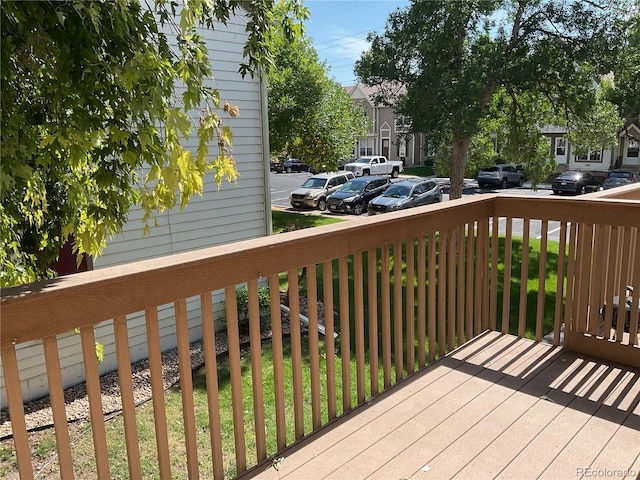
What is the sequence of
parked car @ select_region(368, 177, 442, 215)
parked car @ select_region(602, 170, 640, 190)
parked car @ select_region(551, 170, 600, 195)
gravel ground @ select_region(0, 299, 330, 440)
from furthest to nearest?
parked car @ select_region(551, 170, 600, 195) < parked car @ select_region(602, 170, 640, 190) < parked car @ select_region(368, 177, 442, 215) < gravel ground @ select_region(0, 299, 330, 440)

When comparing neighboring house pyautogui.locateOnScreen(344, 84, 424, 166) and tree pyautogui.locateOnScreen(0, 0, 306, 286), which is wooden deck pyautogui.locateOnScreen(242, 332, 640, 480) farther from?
neighboring house pyautogui.locateOnScreen(344, 84, 424, 166)

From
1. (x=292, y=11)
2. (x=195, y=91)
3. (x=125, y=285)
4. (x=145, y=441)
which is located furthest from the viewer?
(x=145, y=441)

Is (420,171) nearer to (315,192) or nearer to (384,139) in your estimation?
(384,139)

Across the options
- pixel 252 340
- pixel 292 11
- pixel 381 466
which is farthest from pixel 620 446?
pixel 292 11

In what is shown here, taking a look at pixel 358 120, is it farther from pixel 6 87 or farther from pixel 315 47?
pixel 6 87

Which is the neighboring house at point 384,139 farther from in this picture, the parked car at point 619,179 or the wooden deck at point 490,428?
the wooden deck at point 490,428

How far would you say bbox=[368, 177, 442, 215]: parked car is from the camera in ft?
53.9

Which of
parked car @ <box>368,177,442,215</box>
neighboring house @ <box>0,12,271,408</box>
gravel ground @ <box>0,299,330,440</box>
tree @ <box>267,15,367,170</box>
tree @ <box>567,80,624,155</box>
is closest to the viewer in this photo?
gravel ground @ <box>0,299,330,440</box>

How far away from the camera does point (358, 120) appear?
587 inches

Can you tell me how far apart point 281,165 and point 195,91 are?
34091mm

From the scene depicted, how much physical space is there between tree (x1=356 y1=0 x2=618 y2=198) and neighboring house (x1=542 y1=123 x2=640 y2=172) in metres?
17.9

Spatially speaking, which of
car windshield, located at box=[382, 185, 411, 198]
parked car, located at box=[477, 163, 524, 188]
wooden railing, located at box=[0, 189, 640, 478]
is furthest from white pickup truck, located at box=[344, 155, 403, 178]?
wooden railing, located at box=[0, 189, 640, 478]

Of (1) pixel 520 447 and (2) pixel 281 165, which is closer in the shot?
(1) pixel 520 447

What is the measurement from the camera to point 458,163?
11.1 m
